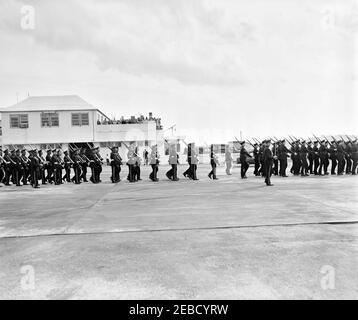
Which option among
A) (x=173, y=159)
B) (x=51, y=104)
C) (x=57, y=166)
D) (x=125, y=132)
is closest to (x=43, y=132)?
(x=51, y=104)

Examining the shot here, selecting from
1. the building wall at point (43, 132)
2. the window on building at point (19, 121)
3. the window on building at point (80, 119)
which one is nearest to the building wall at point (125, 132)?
the building wall at point (43, 132)

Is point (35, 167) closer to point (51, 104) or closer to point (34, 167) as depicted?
point (34, 167)

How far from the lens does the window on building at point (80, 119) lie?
42.2 meters

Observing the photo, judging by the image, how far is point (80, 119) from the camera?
4225 centimetres

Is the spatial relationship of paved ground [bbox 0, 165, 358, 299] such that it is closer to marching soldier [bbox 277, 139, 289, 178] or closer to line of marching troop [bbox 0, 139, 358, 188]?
line of marching troop [bbox 0, 139, 358, 188]

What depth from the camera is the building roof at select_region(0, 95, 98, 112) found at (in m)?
42.2

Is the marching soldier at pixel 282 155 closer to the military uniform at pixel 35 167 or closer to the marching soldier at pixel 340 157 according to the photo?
the marching soldier at pixel 340 157

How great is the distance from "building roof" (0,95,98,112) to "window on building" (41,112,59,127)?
64cm

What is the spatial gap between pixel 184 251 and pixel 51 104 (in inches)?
1613

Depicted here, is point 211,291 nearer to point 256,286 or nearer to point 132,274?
point 256,286

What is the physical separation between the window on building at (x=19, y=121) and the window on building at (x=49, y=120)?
1.69 metres

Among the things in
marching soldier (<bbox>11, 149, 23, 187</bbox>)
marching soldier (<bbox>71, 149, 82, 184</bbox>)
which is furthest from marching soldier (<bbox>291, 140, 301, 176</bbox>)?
marching soldier (<bbox>11, 149, 23, 187</bbox>)
